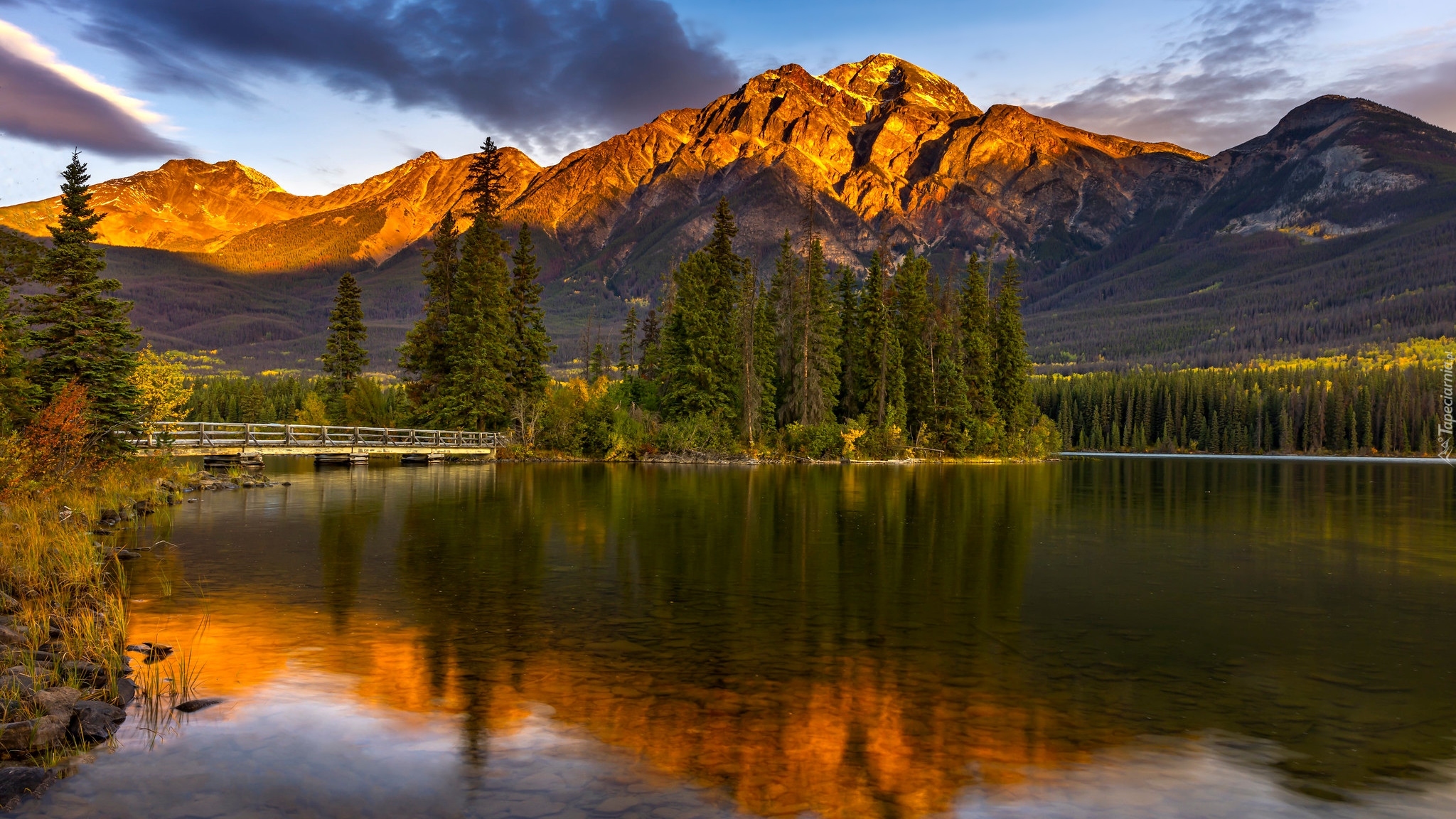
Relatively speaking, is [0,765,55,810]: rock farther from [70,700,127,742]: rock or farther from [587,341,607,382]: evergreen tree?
[587,341,607,382]: evergreen tree

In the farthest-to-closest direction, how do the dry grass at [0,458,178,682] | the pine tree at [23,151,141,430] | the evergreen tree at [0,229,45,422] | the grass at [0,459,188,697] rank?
the pine tree at [23,151,141,430]
the evergreen tree at [0,229,45,422]
the dry grass at [0,458,178,682]
the grass at [0,459,188,697]

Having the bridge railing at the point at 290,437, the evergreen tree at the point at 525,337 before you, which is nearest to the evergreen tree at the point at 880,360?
the evergreen tree at the point at 525,337

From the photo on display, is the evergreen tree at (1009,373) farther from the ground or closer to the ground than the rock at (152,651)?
farther from the ground

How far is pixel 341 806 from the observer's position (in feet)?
26.7

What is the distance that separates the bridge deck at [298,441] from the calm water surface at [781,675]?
63.3 feet

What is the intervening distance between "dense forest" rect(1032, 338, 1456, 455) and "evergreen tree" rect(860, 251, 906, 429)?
62502mm

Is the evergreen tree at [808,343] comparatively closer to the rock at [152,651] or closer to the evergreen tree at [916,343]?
the evergreen tree at [916,343]

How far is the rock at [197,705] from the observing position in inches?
417

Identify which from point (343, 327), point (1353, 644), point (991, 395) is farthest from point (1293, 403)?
point (1353, 644)

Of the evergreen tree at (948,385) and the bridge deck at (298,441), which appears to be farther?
the evergreen tree at (948,385)

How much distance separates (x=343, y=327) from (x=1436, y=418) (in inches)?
6126

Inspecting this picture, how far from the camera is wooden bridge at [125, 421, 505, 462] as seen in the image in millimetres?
44281

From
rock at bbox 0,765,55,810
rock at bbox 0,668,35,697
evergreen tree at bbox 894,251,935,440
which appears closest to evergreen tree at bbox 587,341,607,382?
evergreen tree at bbox 894,251,935,440

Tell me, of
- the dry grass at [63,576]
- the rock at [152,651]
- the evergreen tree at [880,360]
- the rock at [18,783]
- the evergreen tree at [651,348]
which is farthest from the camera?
the evergreen tree at [651,348]
